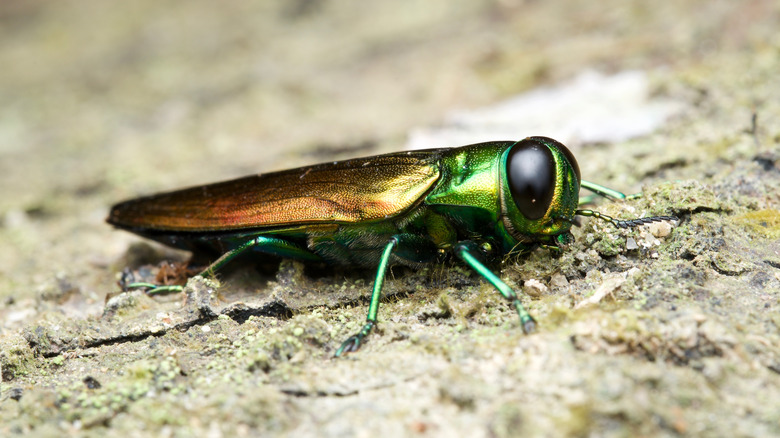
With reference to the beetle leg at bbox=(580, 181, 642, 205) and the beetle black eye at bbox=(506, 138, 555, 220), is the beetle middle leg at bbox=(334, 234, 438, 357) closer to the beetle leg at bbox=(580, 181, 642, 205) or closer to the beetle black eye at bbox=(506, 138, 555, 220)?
the beetle black eye at bbox=(506, 138, 555, 220)

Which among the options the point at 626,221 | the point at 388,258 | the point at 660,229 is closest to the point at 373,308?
the point at 388,258

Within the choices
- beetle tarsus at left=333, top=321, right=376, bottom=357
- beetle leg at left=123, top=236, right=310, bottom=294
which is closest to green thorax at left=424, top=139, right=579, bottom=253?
beetle tarsus at left=333, top=321, right=376, bottom=357

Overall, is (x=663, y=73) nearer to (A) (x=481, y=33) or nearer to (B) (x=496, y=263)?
(A) (x=481, y=33)

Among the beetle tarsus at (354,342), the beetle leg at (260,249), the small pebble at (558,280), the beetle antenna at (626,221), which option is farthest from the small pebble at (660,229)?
the beetle leg at (260,249)

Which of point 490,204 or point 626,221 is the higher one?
point 490,204

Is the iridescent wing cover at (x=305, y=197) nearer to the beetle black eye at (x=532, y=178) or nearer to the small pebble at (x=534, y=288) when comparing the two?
the beetle black eye at (x=532, y=178)

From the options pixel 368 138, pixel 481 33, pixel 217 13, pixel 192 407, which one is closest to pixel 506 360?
pixel 192 407

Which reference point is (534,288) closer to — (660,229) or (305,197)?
(660,229)
